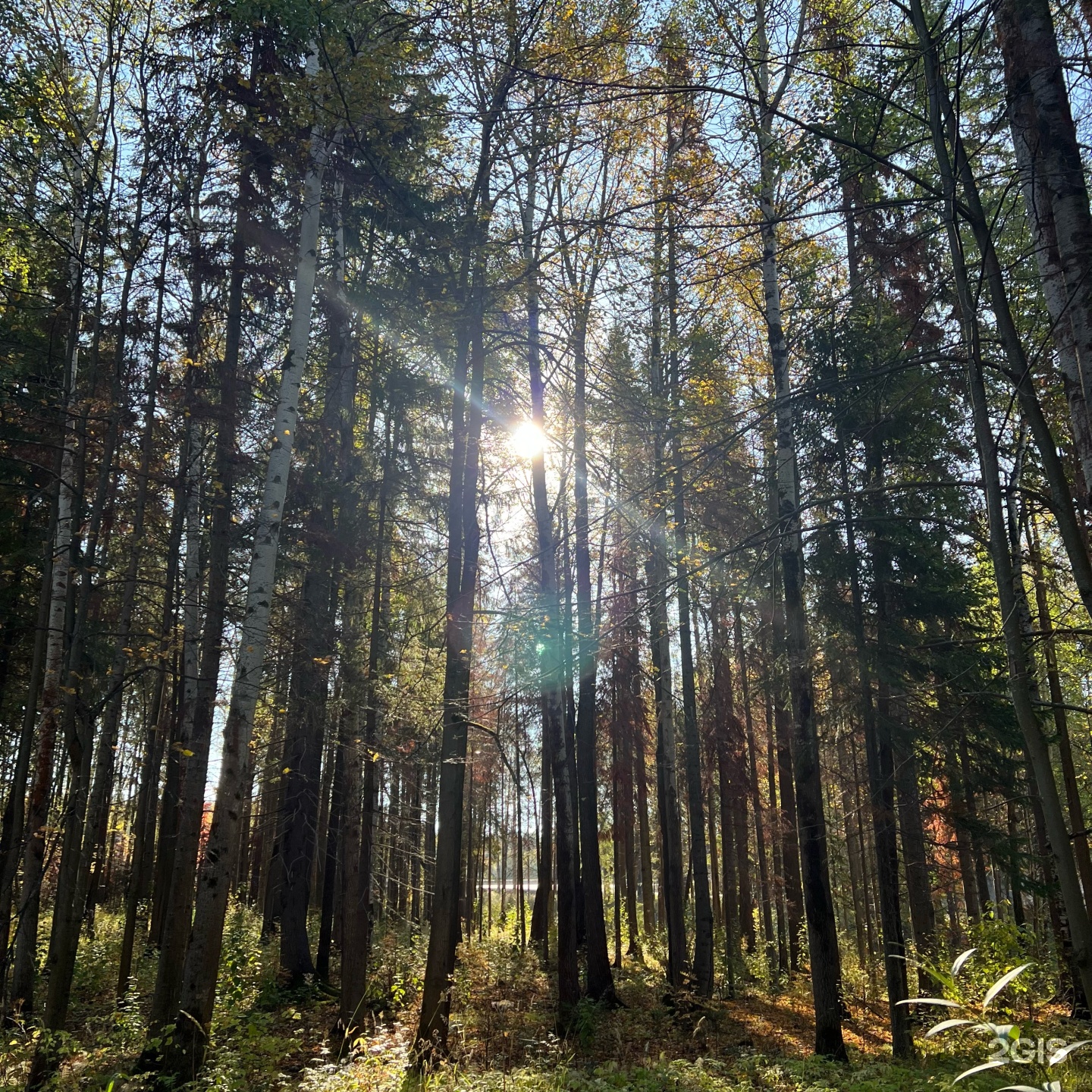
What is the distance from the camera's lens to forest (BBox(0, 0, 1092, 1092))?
4914 millimetres

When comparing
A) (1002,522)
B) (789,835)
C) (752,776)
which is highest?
(1002,522)

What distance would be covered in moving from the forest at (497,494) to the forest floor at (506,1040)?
0.37 ft

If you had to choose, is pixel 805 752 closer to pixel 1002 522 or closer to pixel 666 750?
pixel 666 750

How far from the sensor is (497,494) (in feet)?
48.4

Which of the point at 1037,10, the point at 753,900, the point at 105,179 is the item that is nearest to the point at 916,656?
the point at 1037,10

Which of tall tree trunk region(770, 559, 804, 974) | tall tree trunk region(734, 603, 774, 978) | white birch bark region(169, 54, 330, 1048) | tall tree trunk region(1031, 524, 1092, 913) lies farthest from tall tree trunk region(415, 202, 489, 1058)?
tall tree trunk region(734, 603, 774, 978)

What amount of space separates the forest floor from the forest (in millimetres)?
114

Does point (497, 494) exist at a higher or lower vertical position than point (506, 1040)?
higher

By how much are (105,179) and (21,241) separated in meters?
2.65

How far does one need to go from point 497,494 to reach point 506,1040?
9073mm

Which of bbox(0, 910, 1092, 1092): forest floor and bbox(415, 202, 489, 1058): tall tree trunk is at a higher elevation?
bbox(415, 202, 489, 1058): tall tree trunk

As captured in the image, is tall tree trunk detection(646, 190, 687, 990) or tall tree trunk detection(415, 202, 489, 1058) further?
tall tree trunk detection(646, 190, 687, 990)

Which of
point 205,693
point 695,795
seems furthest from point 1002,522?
point 695,795

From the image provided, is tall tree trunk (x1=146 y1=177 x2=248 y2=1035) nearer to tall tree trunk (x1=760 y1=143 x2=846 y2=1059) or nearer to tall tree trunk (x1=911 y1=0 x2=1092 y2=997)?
tall tree trunk (x1=911 y1=0 x2=1092 y2=997)
